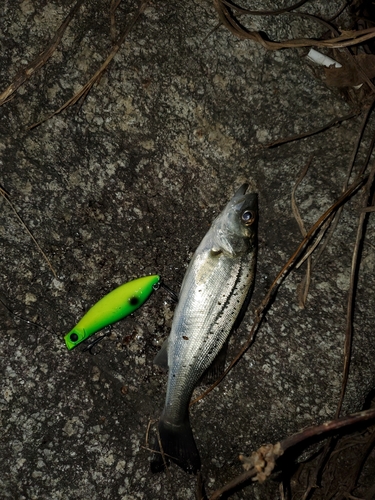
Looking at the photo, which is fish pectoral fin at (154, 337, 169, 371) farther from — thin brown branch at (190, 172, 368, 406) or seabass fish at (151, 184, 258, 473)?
thin brown branch at (190, 172, 368, 406)

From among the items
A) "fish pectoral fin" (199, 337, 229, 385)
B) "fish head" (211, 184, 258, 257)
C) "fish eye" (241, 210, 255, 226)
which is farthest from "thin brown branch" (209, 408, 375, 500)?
"fish eye" (241, 210, 255, 226)

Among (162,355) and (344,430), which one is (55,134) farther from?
(344,430)

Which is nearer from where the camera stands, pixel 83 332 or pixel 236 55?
pixel 83 332

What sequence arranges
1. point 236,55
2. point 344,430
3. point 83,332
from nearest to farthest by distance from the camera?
point 83,332 < point 236,55 < point 344,430

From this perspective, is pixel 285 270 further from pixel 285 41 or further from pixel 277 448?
pixel 285 41

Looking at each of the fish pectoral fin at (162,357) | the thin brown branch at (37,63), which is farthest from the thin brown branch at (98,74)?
the fish pectoral fin at (162,357)

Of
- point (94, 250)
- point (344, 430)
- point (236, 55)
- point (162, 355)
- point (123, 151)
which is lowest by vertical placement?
point (344, 430)

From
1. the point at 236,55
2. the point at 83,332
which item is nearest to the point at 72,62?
the point at 236,55
